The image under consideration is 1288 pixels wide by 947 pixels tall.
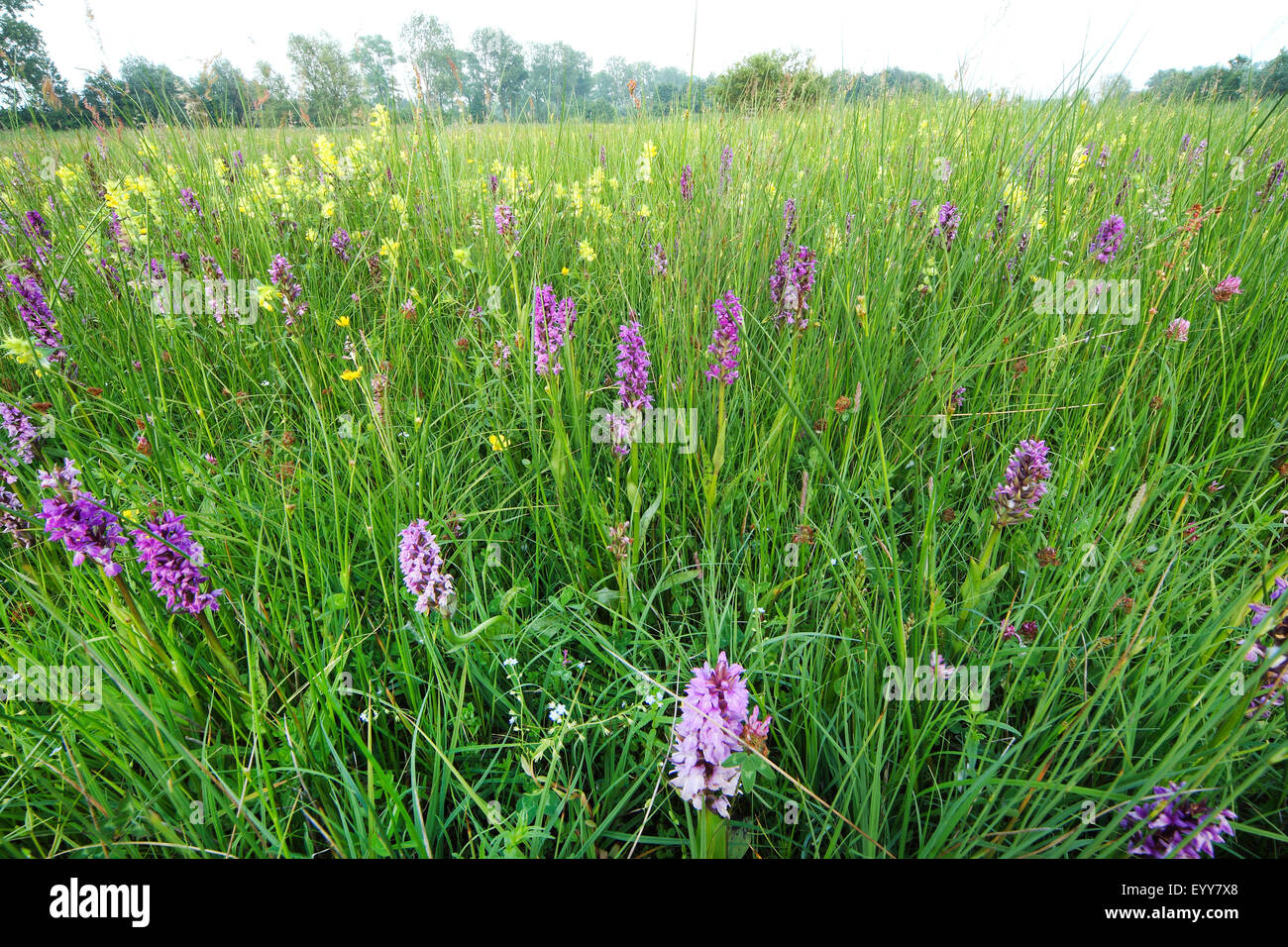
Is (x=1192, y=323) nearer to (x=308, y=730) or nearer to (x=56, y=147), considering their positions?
(x=308, y=730)

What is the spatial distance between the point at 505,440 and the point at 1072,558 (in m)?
1.64

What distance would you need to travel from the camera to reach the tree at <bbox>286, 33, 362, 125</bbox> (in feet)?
11.8
